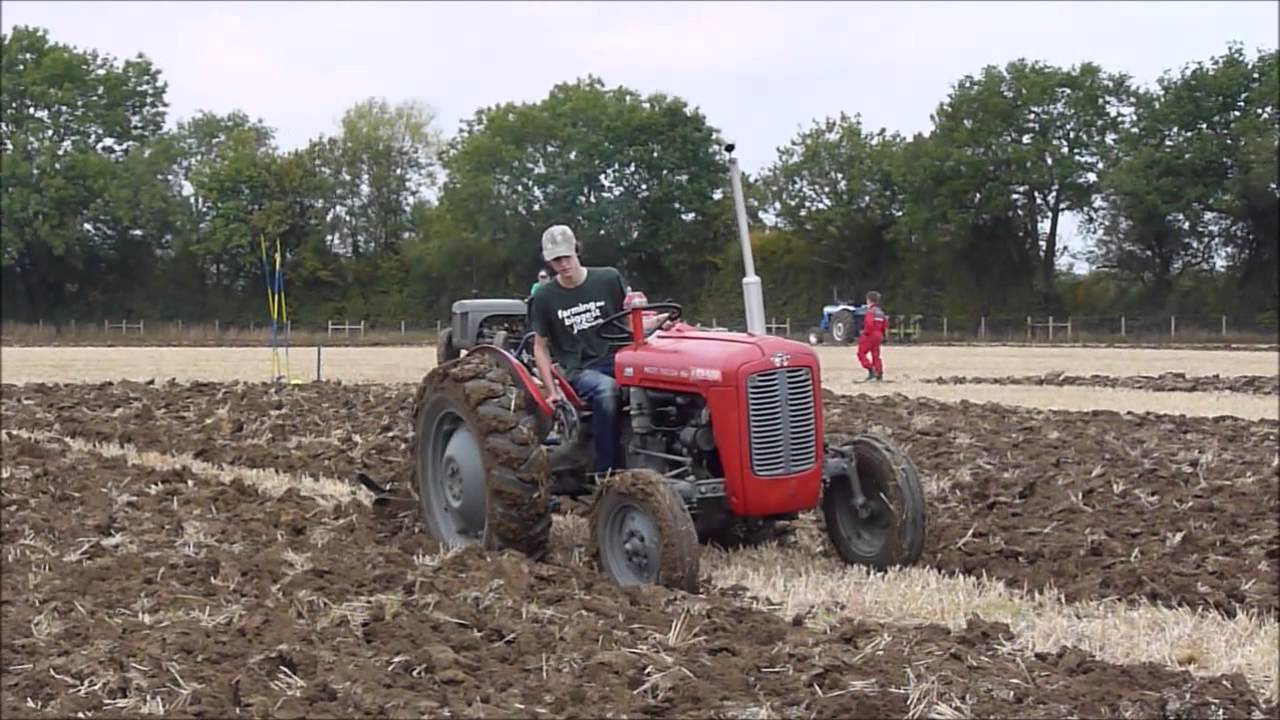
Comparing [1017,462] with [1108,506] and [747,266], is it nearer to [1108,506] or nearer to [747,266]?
[1108,506]

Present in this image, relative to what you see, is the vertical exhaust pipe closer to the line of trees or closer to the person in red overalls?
the line of trees

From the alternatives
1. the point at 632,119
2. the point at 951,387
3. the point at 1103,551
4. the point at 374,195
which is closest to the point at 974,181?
the point at 951,387

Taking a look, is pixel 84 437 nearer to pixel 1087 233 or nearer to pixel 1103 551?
pixel 1103 551

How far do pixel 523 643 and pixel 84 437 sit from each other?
882cm

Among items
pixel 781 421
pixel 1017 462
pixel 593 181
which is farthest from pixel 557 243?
pixel 593 181

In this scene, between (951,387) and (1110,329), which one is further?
(1110,329)

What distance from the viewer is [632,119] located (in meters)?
18.9

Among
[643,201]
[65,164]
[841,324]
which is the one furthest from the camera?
[841,324]

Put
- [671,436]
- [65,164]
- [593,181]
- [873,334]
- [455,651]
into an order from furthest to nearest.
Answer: [65,164] → [873,334] → [593,181] → [671,436] → [455,651]

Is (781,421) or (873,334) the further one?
(873,334)

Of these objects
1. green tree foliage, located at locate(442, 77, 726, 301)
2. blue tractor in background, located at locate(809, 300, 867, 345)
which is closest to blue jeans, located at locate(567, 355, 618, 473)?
green tree foliage, located at locate(442, 77, 726, 301)

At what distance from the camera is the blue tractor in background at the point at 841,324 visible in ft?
125

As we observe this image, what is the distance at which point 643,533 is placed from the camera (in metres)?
6.56

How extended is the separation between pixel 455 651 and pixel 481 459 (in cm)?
194
